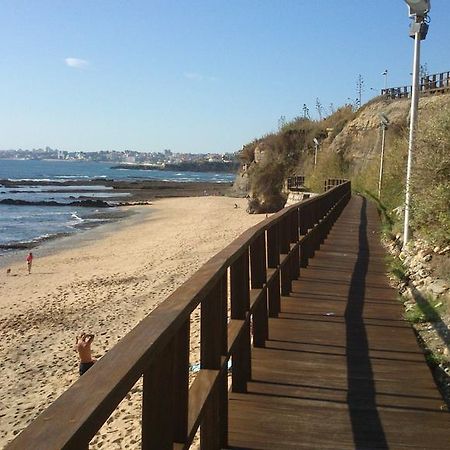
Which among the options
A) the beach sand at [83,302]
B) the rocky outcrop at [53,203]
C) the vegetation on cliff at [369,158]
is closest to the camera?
the beach sand at [83,302]

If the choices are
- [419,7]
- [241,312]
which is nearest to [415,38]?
[419,7]

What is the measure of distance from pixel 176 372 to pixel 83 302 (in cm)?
1525

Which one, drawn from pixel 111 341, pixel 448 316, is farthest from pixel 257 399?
pixel 111 341

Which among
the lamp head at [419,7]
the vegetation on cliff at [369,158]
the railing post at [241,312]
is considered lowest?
the railing post at [241,312]

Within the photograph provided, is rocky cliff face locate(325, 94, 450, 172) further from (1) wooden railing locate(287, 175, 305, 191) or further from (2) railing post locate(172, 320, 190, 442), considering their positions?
(2) railing post locate(172, 320, 190, 442)

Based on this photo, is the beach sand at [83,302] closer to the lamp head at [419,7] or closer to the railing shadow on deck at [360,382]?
the railing shadow on deck at [360,382]

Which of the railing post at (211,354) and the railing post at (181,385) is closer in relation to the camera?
the railing post at (181,385)

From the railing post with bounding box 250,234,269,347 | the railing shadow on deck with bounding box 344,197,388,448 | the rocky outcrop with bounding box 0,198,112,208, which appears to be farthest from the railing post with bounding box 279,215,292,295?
the rocky outcrop with bounding box 0,198,112,208

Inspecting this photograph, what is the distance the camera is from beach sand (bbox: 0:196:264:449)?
9.05 meters

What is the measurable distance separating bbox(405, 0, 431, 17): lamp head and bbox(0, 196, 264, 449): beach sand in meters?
7.85

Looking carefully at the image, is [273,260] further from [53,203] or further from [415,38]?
[53,203]

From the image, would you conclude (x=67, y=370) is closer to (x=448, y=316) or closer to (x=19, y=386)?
(x=19, y=386)

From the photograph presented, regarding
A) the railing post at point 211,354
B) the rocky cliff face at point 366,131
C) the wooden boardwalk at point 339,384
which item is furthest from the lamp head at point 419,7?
the rocky cliff face at point 366,131

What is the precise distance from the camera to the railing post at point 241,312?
4109 mm
